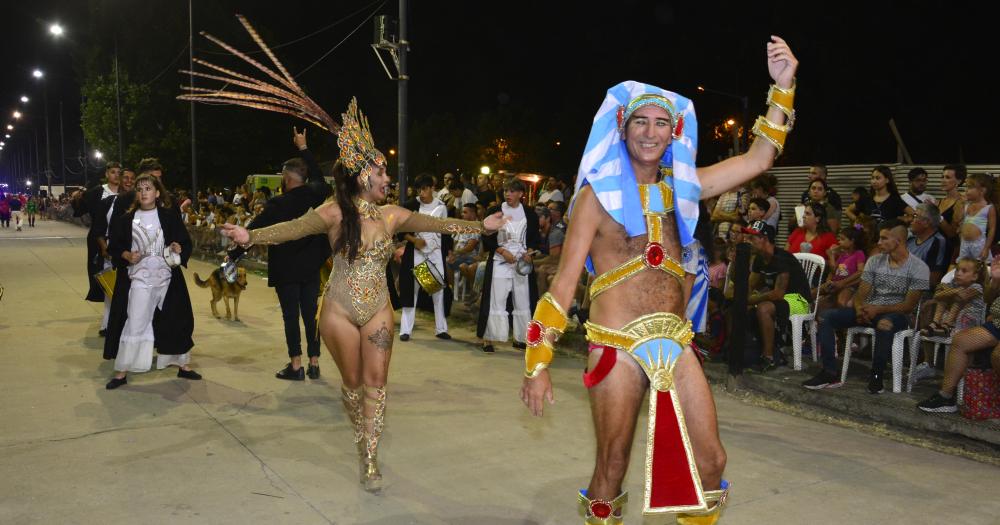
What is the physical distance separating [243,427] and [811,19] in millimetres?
26835

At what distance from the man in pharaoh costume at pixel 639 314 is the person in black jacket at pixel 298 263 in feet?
15.9

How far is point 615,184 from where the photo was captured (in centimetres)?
340

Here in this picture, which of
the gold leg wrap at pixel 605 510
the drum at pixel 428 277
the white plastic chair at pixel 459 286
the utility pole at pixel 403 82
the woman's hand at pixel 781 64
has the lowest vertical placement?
the white plastic chair at pixel 459 286

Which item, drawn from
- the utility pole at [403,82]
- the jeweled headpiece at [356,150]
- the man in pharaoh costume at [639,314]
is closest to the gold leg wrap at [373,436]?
the jeweled headpiece at [356,150]

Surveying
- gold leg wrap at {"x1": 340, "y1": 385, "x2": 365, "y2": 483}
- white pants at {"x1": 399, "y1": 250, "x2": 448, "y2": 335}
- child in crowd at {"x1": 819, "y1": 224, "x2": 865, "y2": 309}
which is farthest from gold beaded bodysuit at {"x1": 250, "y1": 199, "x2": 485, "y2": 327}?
child in crowd at {"x1": 819, "y1": 224, "x2": 865, "y2": 309}

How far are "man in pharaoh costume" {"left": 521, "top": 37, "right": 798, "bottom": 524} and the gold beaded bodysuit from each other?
2.08 metres

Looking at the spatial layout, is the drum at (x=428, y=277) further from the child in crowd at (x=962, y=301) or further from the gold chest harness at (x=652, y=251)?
the gold chest harness at (x=652, y=251)

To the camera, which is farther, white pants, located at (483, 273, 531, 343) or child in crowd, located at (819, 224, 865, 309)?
white pants, located at (483, 273, 531, 343)

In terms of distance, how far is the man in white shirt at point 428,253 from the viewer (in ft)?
32.2

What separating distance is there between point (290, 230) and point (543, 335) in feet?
8.26

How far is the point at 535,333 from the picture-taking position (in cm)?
330

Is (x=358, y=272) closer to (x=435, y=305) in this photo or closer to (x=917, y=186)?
(x=435, y=305)

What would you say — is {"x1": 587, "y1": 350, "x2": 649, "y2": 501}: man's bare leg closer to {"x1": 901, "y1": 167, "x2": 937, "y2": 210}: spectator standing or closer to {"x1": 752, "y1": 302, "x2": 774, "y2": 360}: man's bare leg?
{"x1": 752, "y1": 302, "x2": 774, "y2": 360}: man's bare leg

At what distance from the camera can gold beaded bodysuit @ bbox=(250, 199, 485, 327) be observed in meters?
5.18
